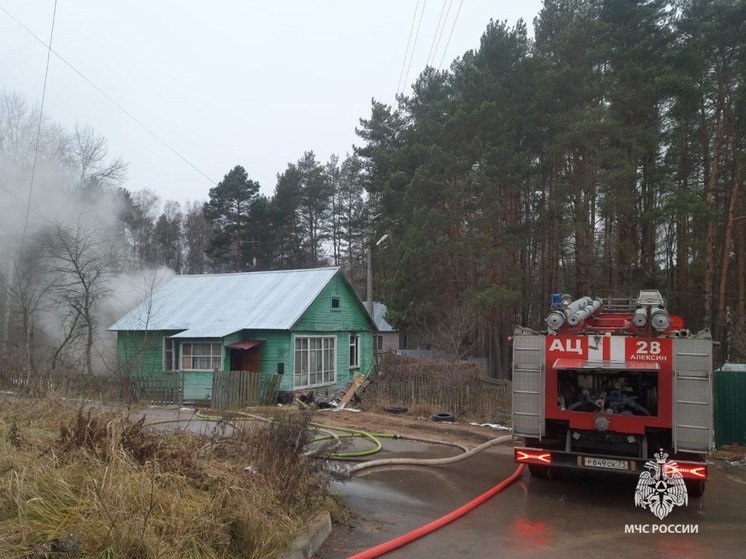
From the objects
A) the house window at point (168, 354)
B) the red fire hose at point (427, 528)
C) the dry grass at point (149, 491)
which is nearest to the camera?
the dry grass at point (149, 491)

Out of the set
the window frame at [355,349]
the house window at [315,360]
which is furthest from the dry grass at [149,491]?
the window frame at [355,349]

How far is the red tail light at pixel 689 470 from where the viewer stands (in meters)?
6.92

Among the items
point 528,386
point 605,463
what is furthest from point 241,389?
point 605,463

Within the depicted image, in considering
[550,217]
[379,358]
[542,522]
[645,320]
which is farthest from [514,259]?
[542,522]

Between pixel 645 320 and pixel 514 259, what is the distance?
771 inches

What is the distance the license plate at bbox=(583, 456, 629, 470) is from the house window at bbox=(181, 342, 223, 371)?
14.9 m

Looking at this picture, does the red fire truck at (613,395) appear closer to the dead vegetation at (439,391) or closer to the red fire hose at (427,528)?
the red fire hose at (427,528)

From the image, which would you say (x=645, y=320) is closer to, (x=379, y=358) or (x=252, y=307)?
(x=379, y=358)

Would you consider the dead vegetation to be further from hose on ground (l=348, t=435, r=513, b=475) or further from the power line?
the power line

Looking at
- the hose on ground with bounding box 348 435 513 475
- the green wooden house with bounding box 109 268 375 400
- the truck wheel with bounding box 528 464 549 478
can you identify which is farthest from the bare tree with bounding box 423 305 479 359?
the truck wheel with bounding box 528 464 549 478

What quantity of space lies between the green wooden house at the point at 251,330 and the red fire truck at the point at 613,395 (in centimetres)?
1237

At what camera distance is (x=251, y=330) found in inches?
803

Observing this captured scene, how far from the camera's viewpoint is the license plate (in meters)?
7.14

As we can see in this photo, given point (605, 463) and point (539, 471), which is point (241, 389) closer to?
point (539, 471)
